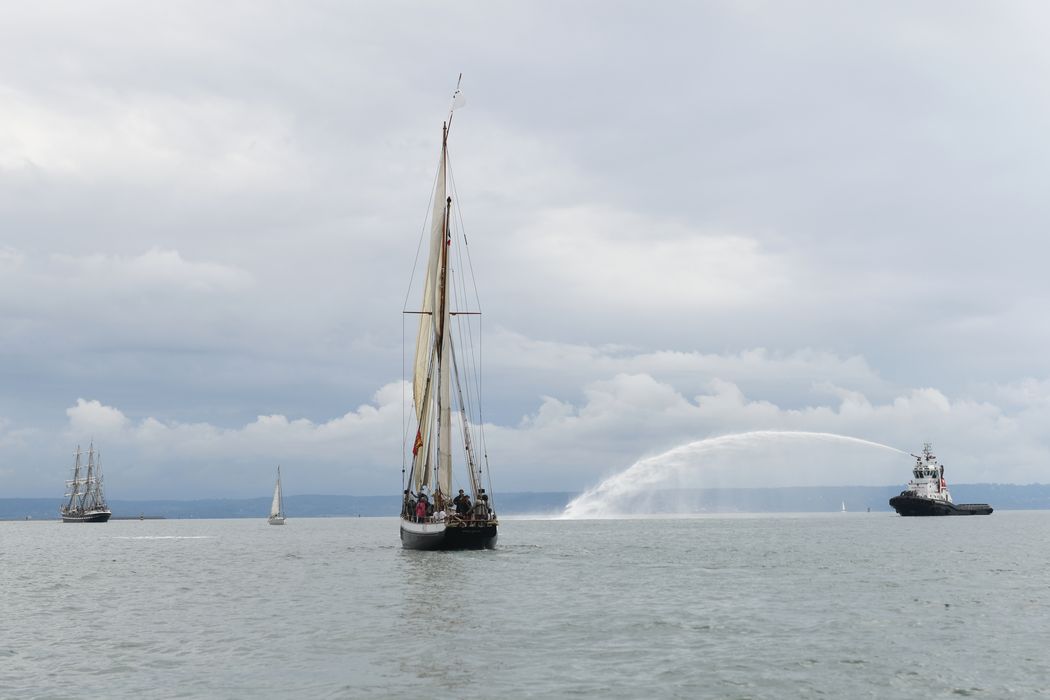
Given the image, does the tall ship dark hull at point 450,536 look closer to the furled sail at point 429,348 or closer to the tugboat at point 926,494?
the furled sail at point 429,348

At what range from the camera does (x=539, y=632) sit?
122 ft

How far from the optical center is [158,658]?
33094 millimetres

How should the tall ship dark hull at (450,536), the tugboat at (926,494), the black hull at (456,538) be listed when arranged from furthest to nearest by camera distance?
1. the tugboat at (926,494)
2. the black hull at (456,538)
3. the tall ship dark hull at (450,536)

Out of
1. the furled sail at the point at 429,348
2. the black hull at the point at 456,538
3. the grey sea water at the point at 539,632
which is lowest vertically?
the grey sea water at the point at 539,632

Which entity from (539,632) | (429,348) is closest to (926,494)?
(429,348)

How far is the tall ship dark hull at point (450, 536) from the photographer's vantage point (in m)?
76.0

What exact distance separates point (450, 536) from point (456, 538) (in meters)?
0.68

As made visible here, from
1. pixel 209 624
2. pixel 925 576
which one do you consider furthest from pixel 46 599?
pixel 925 576

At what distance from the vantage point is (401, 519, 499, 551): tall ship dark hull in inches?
2992

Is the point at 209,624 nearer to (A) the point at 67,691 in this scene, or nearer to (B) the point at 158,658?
(B) the point at 158,658

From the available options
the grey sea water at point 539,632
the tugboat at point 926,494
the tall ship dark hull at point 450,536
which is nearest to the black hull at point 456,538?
the tall ship dark hull at point 450,536

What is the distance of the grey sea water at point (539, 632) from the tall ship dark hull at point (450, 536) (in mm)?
4295

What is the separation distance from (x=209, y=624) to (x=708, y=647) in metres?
22.2

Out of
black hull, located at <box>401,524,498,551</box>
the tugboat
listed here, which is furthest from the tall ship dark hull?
the tugboat
